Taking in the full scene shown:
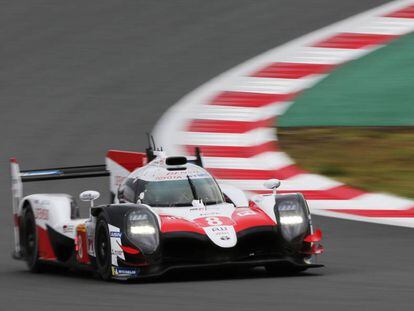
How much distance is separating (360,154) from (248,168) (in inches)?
49.7

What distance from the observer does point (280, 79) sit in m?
16.4

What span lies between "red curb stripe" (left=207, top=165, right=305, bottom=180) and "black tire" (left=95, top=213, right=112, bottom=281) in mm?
4123

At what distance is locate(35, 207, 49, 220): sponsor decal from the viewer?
34.8 feet

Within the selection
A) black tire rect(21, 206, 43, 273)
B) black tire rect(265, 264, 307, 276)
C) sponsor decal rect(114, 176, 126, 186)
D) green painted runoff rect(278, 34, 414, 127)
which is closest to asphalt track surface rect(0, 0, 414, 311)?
black tire rect(265, 264, 307, 276)

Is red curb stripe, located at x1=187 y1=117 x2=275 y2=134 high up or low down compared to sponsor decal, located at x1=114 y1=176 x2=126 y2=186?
down

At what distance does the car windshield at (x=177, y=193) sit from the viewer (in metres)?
9.52

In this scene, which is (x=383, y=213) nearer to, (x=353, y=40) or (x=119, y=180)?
(x=119, y=180)

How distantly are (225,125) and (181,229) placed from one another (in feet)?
20.8

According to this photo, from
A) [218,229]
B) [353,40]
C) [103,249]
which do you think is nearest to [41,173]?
[103,249]

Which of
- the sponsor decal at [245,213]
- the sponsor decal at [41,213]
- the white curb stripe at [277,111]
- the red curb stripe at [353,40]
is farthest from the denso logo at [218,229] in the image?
the red curb stripe at [353,40]

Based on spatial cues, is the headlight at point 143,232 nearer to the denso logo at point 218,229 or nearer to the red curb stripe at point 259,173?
the denso logo at point 218,229

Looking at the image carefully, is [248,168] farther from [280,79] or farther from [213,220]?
[213,220]

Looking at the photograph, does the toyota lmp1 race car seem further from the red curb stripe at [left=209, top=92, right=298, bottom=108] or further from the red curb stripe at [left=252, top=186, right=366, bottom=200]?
the red curb stripe at [left=209, top=92, right=298, bottom=108]

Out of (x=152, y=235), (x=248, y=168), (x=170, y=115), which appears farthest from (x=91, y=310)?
(x=170, y=115)
